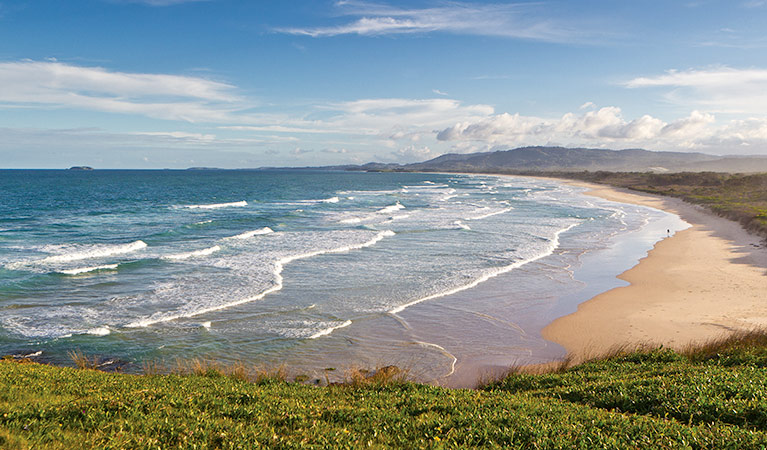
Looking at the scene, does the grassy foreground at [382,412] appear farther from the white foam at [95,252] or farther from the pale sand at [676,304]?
the white foam at [95,252]

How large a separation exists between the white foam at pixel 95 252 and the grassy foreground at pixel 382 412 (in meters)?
18.2

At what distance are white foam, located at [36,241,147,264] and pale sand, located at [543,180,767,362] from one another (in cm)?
2308

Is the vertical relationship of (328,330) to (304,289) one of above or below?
below

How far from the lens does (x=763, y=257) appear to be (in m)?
25.8

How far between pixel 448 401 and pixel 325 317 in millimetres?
9509

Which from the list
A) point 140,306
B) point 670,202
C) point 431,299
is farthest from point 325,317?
point 670,202

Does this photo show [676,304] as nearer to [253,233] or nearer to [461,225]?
[461,225]

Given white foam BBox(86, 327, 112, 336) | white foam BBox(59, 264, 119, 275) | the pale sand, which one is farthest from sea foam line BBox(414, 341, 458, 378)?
white foam BBox(59, 264, 119, 275)

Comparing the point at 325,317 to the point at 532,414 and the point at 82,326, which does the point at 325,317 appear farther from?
the point at 532,414

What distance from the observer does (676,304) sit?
18.1m

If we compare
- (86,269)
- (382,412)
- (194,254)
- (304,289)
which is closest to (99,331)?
(304,289)

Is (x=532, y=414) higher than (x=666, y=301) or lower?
higher

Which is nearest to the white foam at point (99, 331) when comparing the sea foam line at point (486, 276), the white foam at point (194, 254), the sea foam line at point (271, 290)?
the sea foam line at point (271, 290)

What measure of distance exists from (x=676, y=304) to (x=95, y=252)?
28.1 meters
